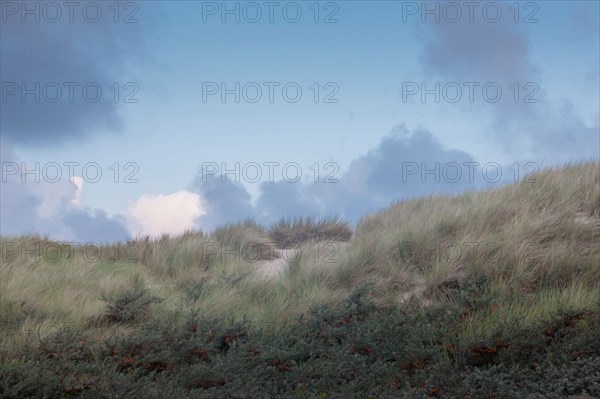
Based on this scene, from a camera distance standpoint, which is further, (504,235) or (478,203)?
(478,203)

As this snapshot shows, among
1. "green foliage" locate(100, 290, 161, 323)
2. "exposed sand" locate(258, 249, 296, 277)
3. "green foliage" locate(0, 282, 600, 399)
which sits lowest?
"green foliage" locate(0, 282, 600, 399)

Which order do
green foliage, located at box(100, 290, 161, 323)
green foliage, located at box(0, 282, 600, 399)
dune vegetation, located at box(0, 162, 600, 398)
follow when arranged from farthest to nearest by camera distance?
green foliage, located at box(100, 290, 161, 323)
dune vegetation, located at box(0, 162, 600, 398)
green foliage, located at box(0, 282, 600, 399)

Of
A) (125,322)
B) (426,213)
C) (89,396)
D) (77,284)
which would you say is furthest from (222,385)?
(426,213)

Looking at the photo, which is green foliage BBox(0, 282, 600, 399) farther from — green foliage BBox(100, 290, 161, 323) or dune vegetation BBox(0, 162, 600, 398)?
green foliage BBox(100, 290, 161, 323)

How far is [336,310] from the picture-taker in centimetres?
870

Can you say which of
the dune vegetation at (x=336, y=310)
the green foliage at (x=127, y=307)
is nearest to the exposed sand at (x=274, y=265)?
the dune vegetation at (x=336, y=310)

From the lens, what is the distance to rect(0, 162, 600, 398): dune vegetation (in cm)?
623

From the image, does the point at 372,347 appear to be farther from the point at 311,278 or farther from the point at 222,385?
the point at 311,278

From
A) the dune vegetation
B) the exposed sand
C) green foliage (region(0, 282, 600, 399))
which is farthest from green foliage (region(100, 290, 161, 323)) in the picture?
the exposed sand

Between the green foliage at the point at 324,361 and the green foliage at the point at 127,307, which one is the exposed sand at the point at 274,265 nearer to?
the green foliage at the point at 127,307

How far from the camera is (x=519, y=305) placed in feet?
27.2

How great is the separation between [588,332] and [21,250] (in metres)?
9.59

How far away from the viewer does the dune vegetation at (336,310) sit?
6227mm

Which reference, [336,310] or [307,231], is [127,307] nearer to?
[336,310]
